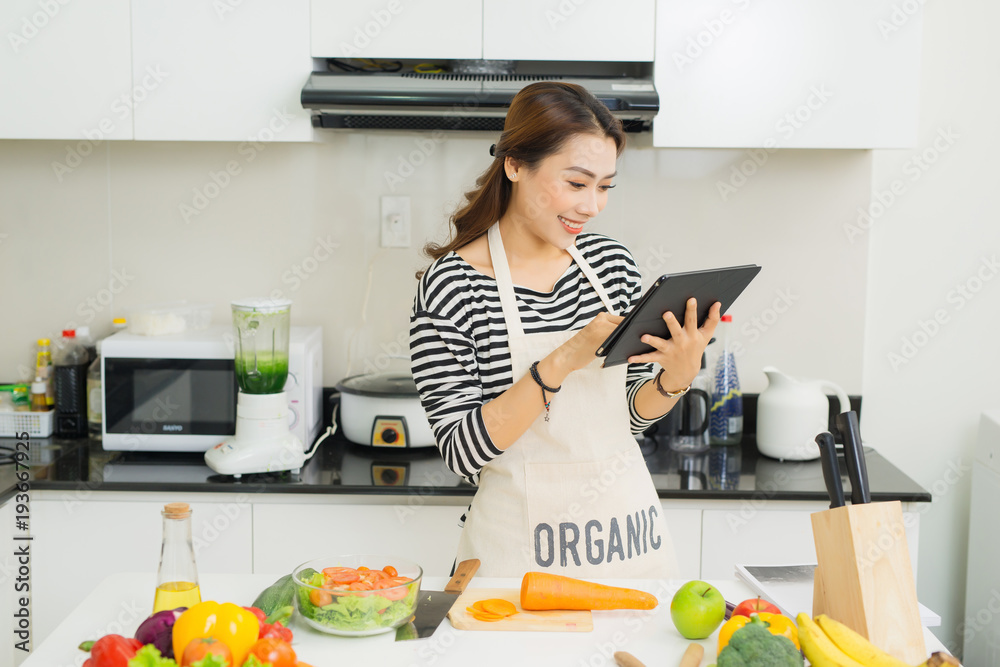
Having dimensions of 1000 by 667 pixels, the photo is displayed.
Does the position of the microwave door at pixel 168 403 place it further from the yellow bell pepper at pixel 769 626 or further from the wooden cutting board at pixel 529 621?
the yellow bell pepper at pixel 769 626

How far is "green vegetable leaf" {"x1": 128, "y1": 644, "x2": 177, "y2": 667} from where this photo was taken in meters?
0.86

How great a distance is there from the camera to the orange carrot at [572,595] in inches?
45.5

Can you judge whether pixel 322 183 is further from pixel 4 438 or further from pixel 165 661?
pixel 165 661

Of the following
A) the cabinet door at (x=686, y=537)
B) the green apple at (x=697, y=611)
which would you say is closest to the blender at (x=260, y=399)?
the cabinet door at (x=686, y=537)

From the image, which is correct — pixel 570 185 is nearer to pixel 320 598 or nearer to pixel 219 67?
pixel 320 598

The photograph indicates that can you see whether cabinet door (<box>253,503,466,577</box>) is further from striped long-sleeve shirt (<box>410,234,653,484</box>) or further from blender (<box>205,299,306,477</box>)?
striped long-sleeve shirt (<box>410,234,653,484</box>)

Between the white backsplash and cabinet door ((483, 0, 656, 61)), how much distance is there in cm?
39

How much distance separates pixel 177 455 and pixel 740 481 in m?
1.36

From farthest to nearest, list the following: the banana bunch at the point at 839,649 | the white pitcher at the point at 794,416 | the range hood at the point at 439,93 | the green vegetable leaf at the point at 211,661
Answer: the white pitcher at the point at 794,416, the range hood at the point at 439,93, the banana bunch at the point at 839,649, the green vegetable leaf at the point at 211,661

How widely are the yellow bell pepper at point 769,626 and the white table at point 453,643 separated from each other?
0.06 metres

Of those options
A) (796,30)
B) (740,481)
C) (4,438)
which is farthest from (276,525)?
(796,30)

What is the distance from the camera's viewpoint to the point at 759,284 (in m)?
2.43
